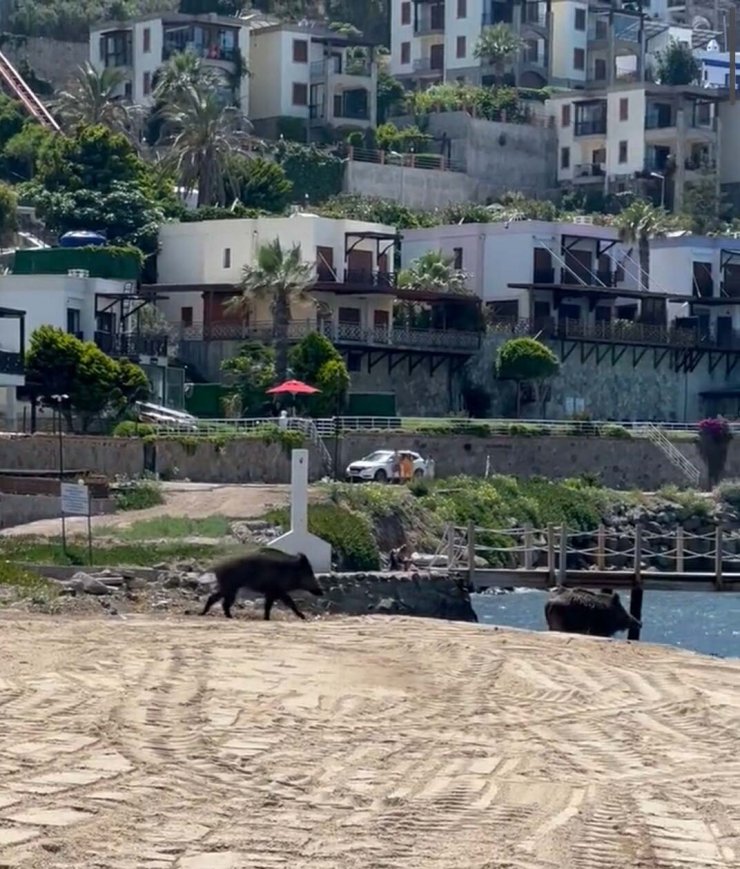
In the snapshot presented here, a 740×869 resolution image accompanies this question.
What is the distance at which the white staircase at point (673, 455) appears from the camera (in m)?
74.9

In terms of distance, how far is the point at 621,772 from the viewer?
56.9 ft

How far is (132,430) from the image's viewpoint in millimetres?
62562

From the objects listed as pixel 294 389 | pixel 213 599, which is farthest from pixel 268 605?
pixel 294 389

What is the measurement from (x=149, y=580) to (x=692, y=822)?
26.2m

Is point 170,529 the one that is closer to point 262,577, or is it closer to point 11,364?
point 11,364

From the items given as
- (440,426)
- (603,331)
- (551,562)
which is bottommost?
(551,562)

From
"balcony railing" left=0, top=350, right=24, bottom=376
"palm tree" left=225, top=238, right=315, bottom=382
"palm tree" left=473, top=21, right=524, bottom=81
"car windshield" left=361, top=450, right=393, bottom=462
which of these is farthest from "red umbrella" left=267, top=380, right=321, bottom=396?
"palm tree" left=473, top=21, right=524, bottom=81

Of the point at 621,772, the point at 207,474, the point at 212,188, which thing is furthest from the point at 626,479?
the point at 621,772

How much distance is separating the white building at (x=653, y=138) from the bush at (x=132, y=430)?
169 feet

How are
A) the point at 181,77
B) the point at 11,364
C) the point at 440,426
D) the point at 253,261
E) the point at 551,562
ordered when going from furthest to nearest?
1. the point at 181,77
2. the point at 253,261
3. the point at 440,426
4. the point at 11,364
5. the point at 551,562

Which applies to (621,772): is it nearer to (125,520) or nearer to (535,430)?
(125,520)

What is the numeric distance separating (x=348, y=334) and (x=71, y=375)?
14141 mm

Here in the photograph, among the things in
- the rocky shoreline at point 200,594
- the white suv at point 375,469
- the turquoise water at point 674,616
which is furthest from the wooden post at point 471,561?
the white suv at point 375,469

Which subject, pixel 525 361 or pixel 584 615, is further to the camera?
pixel 525 361
